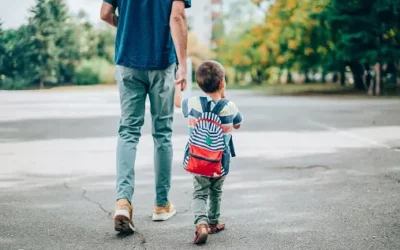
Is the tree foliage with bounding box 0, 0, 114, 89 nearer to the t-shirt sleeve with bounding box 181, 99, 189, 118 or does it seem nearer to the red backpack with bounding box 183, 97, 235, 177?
the t-shirt sleeve with bounding box 181, 99, 189, 118

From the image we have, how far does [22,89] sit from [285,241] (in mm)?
4152

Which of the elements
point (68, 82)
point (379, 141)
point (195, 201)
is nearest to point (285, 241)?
point (195, 201)

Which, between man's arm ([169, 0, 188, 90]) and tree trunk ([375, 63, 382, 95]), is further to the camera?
tree trunk ([375, 63, 382, 95])

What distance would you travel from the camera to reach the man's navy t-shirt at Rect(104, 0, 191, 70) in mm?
4066

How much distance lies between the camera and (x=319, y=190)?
17.8 ft

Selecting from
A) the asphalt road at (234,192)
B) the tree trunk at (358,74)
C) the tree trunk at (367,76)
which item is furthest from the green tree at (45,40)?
the tree trunk at (358,74)

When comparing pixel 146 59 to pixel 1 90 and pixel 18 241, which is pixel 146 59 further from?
pixel 1 90

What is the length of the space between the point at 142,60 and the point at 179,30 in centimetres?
32

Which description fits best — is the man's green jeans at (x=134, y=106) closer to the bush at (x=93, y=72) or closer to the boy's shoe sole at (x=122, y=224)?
the boy's shoe sole at (x=122, y=224)

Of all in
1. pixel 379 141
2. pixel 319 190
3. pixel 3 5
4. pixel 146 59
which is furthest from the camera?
pixel 379 141

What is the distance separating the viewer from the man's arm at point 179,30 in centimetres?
403

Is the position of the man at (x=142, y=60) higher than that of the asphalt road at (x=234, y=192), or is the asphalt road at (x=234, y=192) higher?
the man at (x=142, y=60)

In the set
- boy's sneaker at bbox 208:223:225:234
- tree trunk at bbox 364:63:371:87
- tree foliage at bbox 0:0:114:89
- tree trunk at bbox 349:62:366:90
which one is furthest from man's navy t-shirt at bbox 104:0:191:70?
tree trunk at bbox 349:62:366:90

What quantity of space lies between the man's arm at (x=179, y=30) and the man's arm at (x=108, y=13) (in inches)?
17.3
